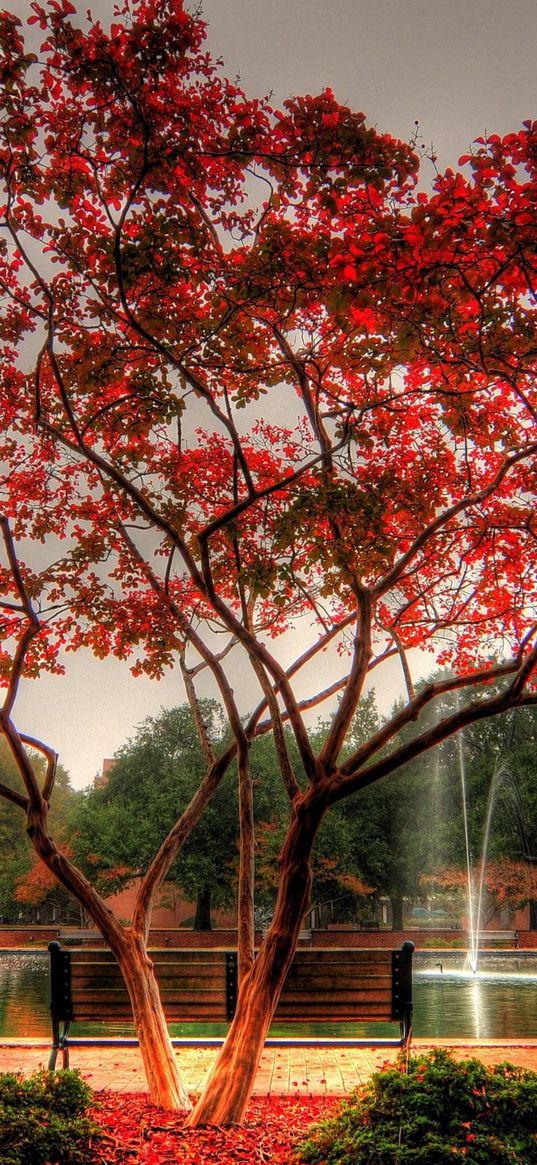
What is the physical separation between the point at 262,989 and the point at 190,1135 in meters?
0.78

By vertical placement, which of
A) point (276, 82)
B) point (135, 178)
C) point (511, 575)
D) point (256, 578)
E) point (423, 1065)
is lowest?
point (423, 1065)

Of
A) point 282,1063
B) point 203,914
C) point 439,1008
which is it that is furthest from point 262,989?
point 203,914

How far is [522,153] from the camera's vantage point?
13.7ft

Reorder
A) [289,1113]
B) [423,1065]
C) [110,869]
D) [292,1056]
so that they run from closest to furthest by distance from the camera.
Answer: [423,1065] < [289,1113] < [292,1056] < [110,869]

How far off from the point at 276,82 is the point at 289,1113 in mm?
5993

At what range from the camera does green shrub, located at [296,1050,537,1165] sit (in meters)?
3.39

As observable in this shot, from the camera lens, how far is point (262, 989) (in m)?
4.96

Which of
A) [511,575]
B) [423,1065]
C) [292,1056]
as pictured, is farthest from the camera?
[292,1056]

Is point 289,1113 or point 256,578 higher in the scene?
point 256,578

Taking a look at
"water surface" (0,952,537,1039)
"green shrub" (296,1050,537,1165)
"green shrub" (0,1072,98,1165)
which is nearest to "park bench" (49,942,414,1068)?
"green shrub" (0,1072,98,1165)

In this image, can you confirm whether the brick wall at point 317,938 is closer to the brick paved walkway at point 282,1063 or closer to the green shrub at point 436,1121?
the brick paved walkway at point 282,1063

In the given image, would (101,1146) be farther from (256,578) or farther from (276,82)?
(276,82)

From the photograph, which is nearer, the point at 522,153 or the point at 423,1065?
the point at 423,1065

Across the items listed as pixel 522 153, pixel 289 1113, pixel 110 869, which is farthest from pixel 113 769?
pixel 522 153
